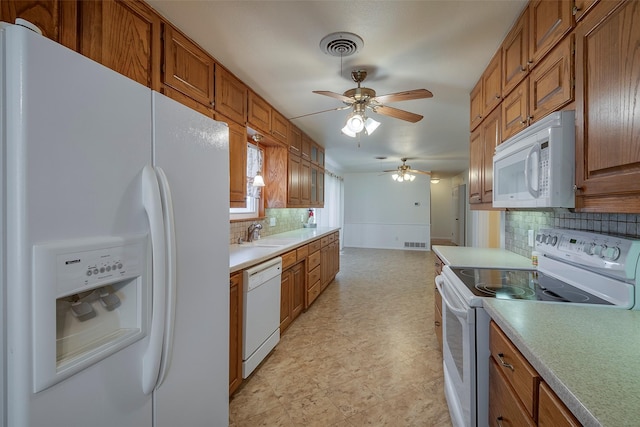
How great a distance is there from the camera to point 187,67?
1.94m

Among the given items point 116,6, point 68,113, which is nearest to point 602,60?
point 68,113

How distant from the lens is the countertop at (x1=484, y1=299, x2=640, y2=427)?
637 millimetres

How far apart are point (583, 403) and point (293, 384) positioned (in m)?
1.87

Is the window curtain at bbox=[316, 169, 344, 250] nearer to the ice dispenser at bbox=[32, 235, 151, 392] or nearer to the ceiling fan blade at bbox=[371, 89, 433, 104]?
the ceiling fan blade at bbox=[371, 89, 433, 104]

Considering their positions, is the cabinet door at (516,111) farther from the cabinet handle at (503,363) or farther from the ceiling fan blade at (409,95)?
the cabinet handle at (503,363)

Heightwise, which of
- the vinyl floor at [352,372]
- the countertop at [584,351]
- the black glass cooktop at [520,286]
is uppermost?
the black glass cooktop at [520,286]

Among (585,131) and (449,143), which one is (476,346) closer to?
(585,131)

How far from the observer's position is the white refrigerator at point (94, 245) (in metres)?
0.63

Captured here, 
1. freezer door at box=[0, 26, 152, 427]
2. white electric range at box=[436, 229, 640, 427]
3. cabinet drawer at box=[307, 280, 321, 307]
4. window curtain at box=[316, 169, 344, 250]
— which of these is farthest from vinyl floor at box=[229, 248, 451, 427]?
window curtain at box=[316, 169, 344, 250]

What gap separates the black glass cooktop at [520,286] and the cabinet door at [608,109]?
1.35 feet

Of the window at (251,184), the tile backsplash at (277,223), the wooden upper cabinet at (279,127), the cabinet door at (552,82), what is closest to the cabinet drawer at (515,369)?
the cabinet door at (552,82)

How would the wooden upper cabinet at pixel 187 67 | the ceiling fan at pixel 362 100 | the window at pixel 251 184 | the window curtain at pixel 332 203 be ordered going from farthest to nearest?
the window curtain at pixel 332 203, the window at pixel 251 184, the ceiling fan at pixel 362 100, the wooden upper cabinet at pixel 187 67

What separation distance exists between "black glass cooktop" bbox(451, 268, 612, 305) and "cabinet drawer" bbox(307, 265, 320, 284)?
2.02 meters

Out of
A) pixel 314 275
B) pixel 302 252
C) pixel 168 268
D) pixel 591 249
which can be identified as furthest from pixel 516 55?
pixel 314 275
